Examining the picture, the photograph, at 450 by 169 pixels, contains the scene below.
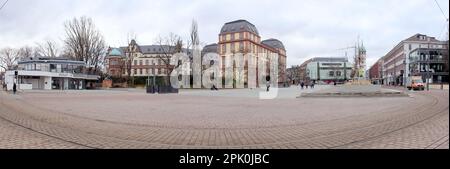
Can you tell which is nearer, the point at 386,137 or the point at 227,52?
the point at 386,137

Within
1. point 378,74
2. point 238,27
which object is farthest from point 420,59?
point 378,74

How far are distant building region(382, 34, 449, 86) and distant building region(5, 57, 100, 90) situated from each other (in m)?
68.7

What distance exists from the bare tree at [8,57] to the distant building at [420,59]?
323ft

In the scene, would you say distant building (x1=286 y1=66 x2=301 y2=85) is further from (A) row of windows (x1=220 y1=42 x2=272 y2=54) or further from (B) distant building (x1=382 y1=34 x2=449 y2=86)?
(B) distant building (x1=382 y1=34 x2=449 y2=86)

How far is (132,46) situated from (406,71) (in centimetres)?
7183

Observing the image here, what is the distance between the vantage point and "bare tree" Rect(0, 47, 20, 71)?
3031 inches

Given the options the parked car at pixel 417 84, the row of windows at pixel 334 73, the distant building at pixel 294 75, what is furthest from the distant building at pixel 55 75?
the row of windows at pixel 334 73

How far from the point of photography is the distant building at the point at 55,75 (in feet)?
169

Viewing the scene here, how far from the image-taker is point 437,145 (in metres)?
5.39

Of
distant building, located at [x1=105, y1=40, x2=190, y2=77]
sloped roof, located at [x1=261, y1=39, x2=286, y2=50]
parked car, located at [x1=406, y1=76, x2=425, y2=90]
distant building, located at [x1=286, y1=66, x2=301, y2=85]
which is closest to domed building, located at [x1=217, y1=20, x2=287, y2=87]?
distant building, located at [x1=105, y1=40, x2=190, y2=77]

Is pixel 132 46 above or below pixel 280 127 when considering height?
above
